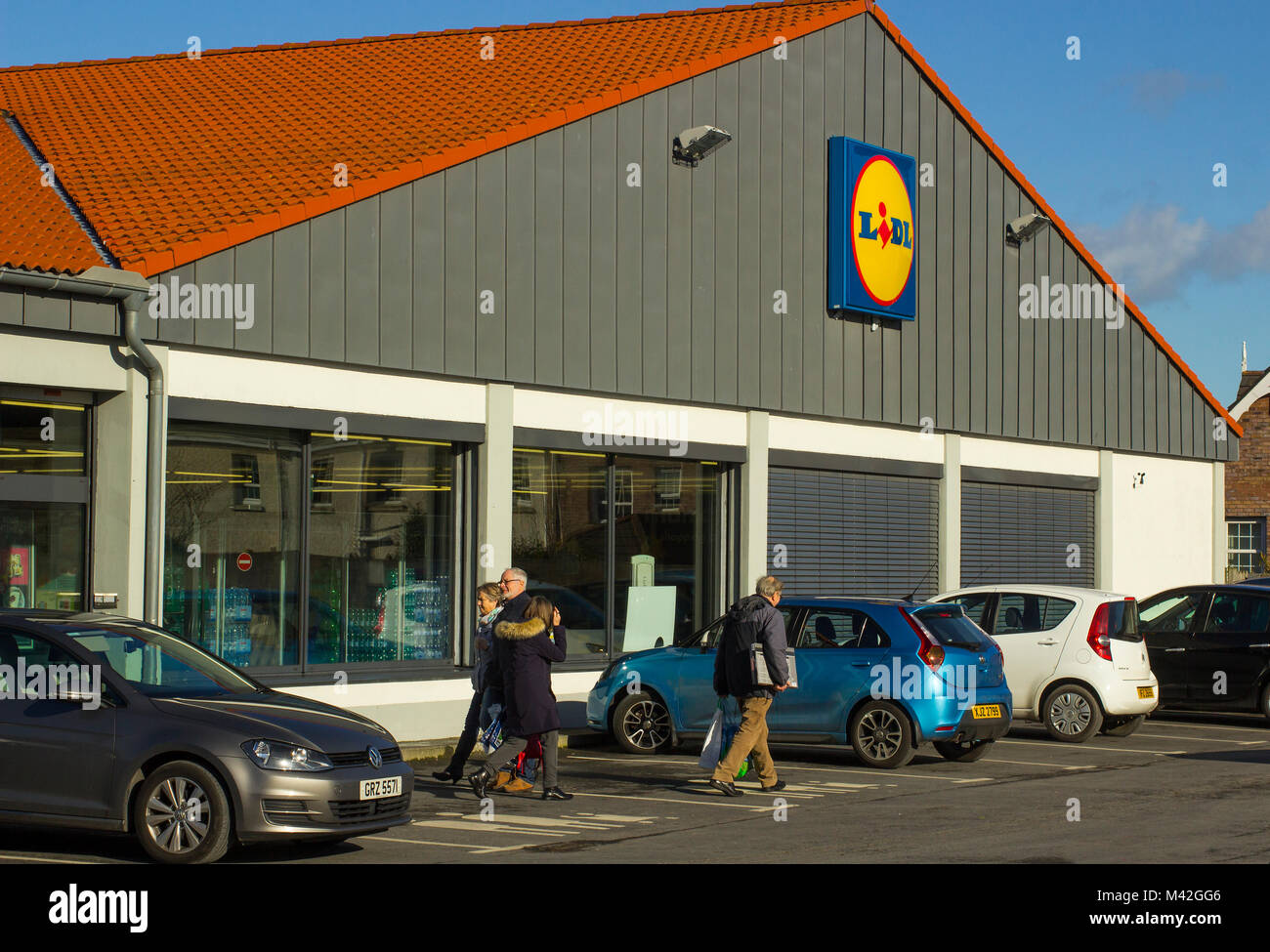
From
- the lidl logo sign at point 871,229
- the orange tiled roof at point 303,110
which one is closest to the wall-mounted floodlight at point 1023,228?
the orange tiled roof at point 303,110

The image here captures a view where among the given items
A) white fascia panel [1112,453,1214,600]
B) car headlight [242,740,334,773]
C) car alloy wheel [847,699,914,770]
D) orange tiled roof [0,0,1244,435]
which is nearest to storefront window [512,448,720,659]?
orange tiled roof [0,0,1244,435]

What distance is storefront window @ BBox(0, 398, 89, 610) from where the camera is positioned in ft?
44.5

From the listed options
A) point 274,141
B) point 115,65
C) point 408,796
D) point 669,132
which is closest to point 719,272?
point 669,132

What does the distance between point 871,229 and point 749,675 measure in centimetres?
1072

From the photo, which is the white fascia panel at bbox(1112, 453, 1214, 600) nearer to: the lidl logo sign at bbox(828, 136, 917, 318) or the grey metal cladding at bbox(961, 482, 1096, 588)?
the grey metal cladding at bbox(961, 482, 1096, 588)

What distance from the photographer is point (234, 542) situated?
15.2 m

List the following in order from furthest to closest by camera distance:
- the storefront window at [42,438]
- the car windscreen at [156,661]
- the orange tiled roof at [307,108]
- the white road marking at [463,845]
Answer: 1. the orange tiled roof at [307,108]
2. the storefront window at [42,438]
3. the white road marking at [463,845]
4. the car windscreen at [156,661]

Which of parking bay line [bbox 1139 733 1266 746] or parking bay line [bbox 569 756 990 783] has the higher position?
parking bay line [bbox 569 756 990 783]

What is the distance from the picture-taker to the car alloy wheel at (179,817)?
375 inches

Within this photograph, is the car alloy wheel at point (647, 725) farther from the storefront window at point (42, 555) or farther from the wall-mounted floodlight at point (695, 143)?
the wall-mounted floodlight at point (695, 143)

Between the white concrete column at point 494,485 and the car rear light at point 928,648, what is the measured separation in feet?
15.3

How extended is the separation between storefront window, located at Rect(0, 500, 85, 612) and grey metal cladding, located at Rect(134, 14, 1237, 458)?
1677 mm

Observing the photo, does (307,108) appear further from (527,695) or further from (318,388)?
(527,695)

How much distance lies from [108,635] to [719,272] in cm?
1097
